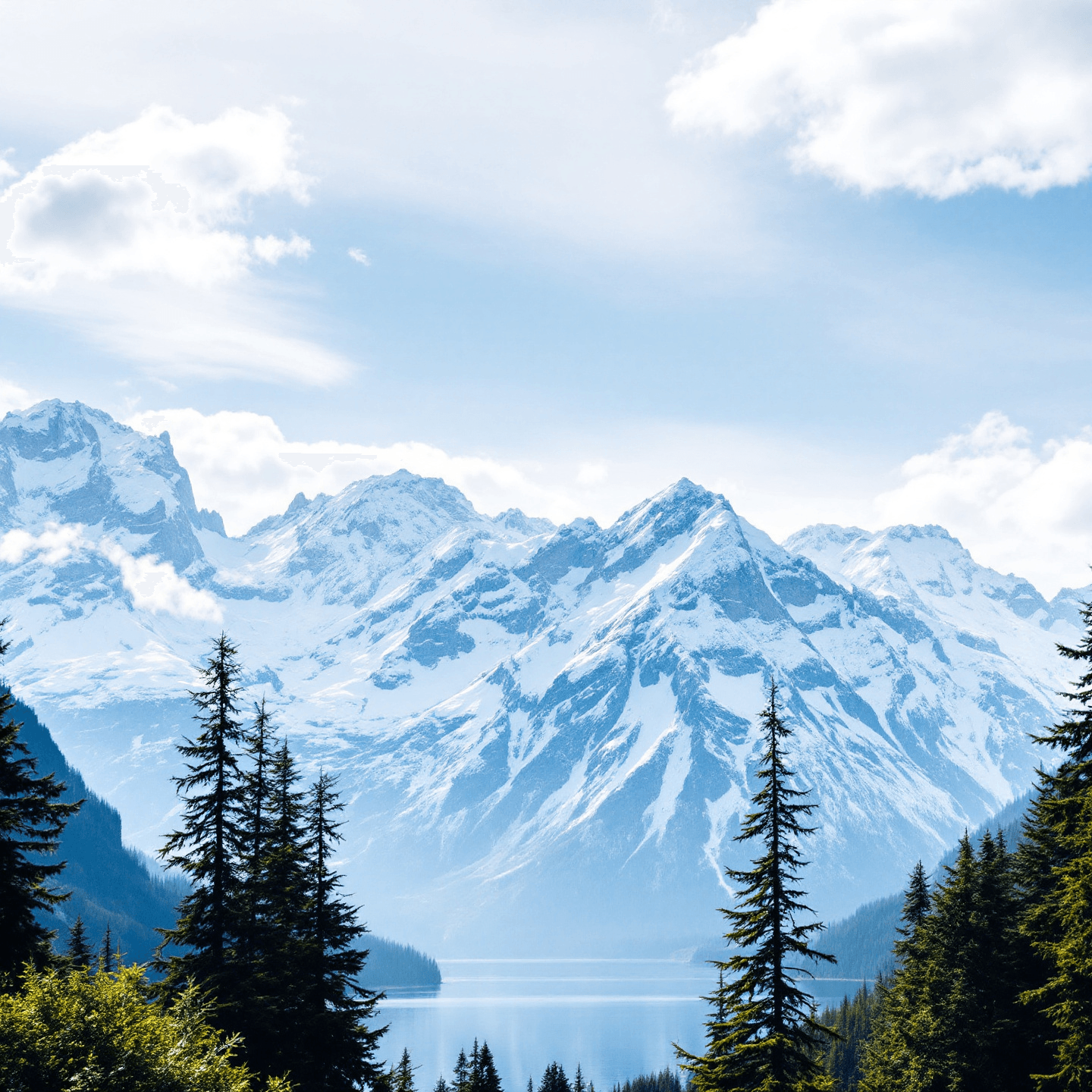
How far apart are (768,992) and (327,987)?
14.4 metres

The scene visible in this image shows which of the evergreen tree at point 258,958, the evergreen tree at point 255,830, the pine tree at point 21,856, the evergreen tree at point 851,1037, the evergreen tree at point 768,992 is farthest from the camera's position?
the evergreen tree at point 851,1037

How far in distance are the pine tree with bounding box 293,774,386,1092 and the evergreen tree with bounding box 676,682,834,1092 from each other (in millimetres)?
10737

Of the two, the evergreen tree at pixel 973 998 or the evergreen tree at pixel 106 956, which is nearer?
the evergreen tree at pixel 106 956

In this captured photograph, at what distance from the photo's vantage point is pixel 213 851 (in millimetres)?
34812

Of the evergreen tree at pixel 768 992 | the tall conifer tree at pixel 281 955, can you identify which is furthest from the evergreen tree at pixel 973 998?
the tall conifer tree at pixel 281 955

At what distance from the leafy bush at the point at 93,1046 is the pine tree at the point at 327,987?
39.9 feet

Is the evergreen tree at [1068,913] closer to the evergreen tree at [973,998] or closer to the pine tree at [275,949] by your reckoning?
the evergreen tree at [973,998]

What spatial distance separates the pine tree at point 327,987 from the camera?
36781 mm

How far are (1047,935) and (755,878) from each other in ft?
38.1

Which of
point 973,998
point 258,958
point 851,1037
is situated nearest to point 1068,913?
point 973,998

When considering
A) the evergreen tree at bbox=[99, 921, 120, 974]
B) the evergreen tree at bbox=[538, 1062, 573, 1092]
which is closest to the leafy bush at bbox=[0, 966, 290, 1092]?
the evergreen tree at bbox=[99, 921, 120, 974]

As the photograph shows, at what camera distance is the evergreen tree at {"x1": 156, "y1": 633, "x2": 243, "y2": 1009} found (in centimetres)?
3428

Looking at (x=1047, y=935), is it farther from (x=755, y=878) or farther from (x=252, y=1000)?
(x=252, y=1000)

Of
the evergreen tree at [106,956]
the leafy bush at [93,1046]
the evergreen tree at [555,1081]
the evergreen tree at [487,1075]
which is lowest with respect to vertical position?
the evergreen tree at [555,1081]
